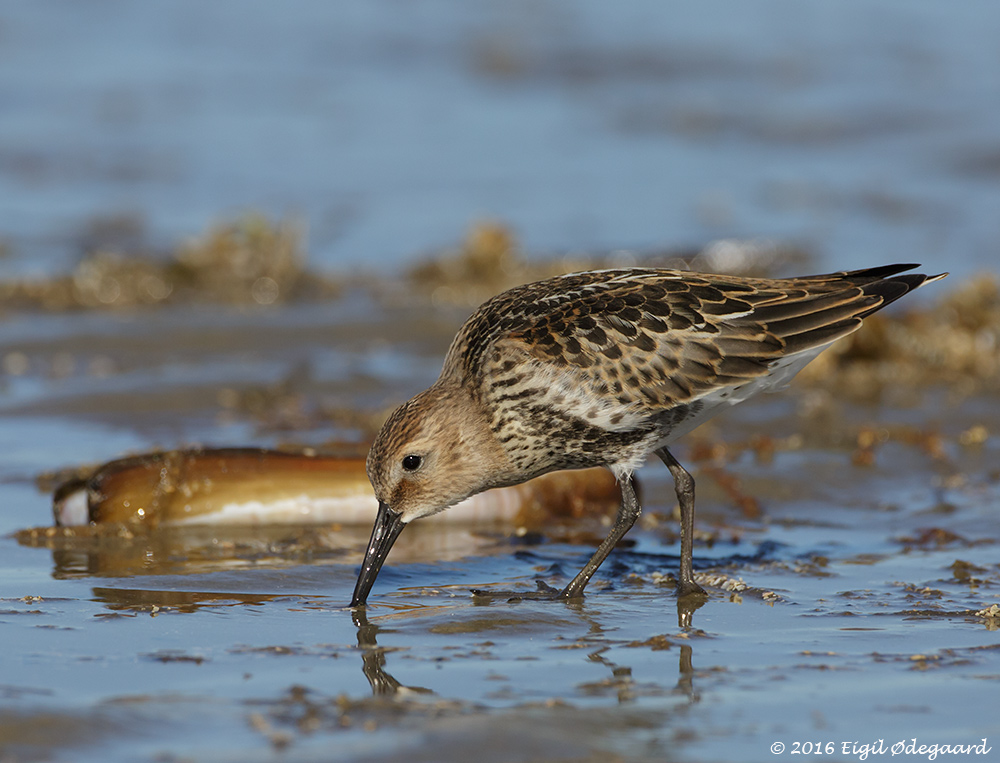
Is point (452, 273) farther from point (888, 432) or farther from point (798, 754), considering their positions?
point (798, 754)

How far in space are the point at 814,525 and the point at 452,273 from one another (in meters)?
5.01

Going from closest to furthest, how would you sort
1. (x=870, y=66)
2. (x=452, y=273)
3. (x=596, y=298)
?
(x=596, y=298) → (x=452, y=273) → (x=870, y=66)

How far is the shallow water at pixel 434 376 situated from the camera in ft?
12.6

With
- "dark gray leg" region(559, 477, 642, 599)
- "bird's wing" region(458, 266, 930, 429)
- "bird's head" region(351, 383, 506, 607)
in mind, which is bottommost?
"dark gray leg" region(559, 477, 642, 599)

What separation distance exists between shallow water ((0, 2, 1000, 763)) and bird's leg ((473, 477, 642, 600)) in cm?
8

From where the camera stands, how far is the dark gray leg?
5.11 m

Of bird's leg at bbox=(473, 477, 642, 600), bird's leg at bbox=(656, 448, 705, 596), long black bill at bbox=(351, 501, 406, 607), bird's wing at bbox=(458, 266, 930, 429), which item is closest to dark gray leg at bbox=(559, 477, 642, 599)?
bird's leg at bbox=(473, 477, 642, 600)

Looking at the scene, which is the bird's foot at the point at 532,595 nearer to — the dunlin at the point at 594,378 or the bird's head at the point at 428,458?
the dunlin at the point at 594,378

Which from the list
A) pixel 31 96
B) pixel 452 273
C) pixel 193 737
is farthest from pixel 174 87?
pixel 193 737

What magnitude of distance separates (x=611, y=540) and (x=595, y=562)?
0.18 m

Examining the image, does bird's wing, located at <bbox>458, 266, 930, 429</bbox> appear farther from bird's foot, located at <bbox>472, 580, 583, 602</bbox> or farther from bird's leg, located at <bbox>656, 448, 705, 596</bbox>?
bird's foot, located at <bbox>472, 580, 583, 602</bbox>

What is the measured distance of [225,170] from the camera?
47.6ft

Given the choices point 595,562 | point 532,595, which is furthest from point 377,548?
point 595,562

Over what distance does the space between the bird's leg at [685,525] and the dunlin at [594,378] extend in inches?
0.4
